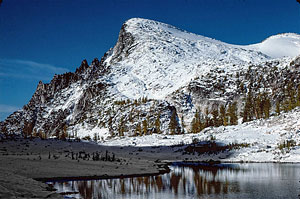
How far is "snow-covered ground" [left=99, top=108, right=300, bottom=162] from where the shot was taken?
162 ft

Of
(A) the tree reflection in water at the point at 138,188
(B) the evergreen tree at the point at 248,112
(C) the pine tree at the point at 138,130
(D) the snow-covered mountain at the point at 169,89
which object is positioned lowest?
(A) the tree reflection in water at the point at 138,188

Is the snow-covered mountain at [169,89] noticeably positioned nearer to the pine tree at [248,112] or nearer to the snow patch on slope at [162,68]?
the snow patch on slope at [162,68]

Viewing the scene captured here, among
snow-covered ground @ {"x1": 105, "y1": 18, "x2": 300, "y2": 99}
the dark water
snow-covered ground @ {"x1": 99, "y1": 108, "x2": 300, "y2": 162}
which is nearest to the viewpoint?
the dark water

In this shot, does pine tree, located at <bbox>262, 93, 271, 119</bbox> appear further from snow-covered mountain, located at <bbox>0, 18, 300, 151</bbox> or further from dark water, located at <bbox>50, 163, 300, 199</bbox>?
dark water, located at <bbox>50, 163, 300, 199</bbox>

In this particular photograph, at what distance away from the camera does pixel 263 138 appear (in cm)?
5928

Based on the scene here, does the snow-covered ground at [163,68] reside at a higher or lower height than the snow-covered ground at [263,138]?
higher

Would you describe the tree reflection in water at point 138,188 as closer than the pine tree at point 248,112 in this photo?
Yes

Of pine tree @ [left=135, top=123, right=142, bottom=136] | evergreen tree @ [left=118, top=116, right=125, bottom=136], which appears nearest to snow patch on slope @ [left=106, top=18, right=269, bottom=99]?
evergreen tree @ [left=118, top=116, right=125, bottom=136]

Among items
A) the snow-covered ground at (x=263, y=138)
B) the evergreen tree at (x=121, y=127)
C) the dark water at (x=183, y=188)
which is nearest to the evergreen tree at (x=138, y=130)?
the evergreen tree at (x=121, y=127)

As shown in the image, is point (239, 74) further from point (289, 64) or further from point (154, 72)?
point (154, 72)

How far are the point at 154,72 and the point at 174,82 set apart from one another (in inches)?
783

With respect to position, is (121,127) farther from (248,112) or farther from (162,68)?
(162,68)

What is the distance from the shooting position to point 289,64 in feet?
408

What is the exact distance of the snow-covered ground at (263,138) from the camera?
49281 millimetres
